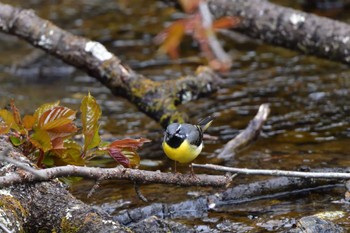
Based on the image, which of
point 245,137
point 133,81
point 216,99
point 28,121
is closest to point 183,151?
point 28,121

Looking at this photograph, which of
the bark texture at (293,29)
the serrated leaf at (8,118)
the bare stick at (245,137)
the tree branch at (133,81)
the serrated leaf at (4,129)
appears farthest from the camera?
the bark texture at (293,29)

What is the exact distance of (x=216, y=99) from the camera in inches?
323

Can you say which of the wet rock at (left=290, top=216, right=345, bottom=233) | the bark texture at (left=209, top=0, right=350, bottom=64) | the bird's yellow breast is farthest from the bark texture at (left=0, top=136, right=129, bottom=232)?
the bark texture at (left=209, top=0, right=350, bottom=64)

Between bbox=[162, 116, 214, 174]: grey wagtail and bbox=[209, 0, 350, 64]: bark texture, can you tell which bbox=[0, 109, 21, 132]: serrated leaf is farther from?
bbox=[209, 0, 350, 64]: bark texture

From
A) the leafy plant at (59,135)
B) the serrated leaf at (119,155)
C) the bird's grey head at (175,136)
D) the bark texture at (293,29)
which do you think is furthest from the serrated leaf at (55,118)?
the bark texture at (293,29)

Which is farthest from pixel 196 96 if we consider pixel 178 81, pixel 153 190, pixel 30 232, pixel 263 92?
pixel 30 232

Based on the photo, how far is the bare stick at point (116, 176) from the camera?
4.07m

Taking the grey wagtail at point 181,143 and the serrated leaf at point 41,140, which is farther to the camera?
the grey wagtail at point 181,143

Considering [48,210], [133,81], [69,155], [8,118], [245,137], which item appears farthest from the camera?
[133,81]

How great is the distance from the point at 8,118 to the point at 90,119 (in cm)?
56

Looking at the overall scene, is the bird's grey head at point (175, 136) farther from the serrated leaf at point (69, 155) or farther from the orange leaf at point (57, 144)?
the orange leaf at point (57, 144)

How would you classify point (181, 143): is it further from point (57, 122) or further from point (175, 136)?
point (57, 122)

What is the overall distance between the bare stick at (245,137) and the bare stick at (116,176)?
1.68 m

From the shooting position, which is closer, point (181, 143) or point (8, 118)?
point (8, 118)
